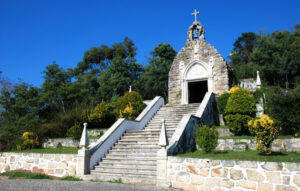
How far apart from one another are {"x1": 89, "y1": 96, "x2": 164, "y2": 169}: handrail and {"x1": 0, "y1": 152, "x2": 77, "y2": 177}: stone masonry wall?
2.62 feet

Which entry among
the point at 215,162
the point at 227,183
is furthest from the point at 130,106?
the point at 227,183

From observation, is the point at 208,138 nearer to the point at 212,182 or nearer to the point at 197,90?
the point at 212,182

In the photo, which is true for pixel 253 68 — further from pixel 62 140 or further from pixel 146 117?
pixel 62 140

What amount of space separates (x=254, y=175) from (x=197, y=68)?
1211 centimetres

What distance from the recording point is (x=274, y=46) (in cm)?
3170

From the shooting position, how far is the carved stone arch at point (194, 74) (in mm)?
16502

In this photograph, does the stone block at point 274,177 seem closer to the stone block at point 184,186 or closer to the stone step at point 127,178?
the stone block at point 184,186

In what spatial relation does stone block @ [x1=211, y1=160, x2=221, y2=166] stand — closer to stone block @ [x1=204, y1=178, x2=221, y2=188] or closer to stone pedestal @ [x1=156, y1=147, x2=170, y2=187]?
stone block @ [x1=204, y1=178, x2=221, y2=188]

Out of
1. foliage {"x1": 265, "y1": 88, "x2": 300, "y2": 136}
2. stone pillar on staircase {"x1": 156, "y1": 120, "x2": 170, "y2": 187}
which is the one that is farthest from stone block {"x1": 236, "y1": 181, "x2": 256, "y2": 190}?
foliage {"x1": 265, "y1": 88, "x2": 300, "y2": 136}

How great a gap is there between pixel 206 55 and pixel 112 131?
9.63 m

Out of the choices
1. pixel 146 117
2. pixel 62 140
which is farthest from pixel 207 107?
pixel 62 140

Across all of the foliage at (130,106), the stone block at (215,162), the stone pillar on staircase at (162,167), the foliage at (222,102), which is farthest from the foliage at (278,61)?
the stone block at (215,162)

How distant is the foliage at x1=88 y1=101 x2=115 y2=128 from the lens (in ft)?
48.1

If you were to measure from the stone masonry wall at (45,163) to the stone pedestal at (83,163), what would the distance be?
276mm
